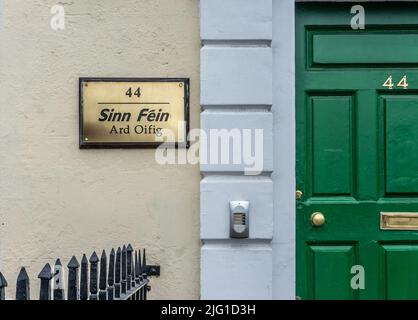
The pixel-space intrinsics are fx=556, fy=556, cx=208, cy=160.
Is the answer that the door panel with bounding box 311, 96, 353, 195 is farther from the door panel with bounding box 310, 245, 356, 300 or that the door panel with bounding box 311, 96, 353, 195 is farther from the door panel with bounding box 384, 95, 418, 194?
the door panel with bounding box 310, 245, 356, 300

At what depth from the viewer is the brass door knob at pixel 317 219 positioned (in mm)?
3980

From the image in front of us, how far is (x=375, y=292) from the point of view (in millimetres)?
3992

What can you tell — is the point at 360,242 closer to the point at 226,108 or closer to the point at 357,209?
the point at 357,209

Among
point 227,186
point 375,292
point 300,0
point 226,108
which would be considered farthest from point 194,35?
point 375,292

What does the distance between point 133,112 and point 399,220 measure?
2047 millimetres

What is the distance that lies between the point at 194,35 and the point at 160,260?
1.59m

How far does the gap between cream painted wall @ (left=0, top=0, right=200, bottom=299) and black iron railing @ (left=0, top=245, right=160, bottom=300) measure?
27 cm

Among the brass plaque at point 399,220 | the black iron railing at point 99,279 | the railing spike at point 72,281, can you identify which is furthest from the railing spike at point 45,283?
the brass plaque at point 399,220

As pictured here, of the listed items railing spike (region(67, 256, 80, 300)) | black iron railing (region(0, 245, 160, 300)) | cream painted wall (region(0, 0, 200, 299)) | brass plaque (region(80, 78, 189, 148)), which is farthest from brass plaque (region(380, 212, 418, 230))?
railing spike (region(67, 256, 80, 300))

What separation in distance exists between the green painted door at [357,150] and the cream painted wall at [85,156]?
2.71ft

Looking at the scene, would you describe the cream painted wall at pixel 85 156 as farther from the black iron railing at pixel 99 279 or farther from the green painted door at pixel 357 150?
the green painted door at pixel 357 150

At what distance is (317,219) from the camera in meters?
3.98

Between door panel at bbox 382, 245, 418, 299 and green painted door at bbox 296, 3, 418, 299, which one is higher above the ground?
green painted door at bbox 296, 3, 418, 299

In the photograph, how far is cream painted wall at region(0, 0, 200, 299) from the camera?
3854mm
